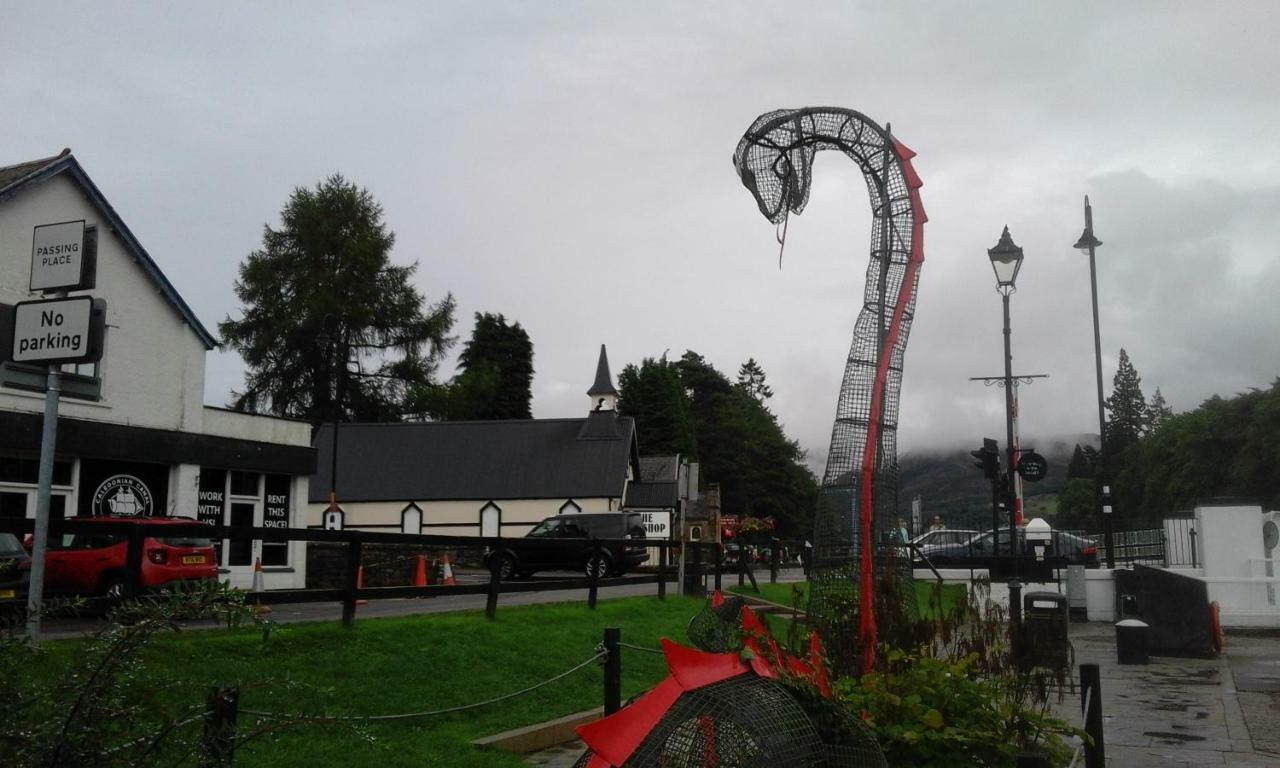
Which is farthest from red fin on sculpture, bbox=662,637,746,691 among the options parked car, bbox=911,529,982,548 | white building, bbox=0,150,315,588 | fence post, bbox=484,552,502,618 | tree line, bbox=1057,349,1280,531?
tree line, bbox=1057,349,1280,531

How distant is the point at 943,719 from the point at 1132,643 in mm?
10380

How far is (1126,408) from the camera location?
12244 cm

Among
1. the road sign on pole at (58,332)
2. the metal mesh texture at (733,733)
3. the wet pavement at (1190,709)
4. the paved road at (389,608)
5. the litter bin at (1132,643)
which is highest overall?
the road sign on pole at (58,332)

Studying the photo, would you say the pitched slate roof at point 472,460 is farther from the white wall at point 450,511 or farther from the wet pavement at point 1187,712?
the wet pavement at point 1187,712

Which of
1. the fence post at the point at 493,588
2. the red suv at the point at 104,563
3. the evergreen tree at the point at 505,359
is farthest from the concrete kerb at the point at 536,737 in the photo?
the evergreen tree at the point at 505,359

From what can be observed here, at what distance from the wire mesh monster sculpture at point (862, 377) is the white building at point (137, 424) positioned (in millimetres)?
14093

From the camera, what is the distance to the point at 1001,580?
92.7 feet

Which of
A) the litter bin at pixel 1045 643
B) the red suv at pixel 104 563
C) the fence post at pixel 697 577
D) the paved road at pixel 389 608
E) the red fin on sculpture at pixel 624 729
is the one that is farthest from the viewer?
the fence post at pixel 697 577

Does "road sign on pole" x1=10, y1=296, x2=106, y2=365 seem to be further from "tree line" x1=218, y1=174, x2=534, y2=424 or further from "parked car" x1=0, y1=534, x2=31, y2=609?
"tree line" x1=218, y1=174, x2=534, y2=424

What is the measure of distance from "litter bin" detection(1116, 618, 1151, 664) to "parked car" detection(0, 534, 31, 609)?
12.5 metres

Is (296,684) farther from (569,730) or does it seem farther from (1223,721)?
(1223,721)

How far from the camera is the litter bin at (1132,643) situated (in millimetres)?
14531

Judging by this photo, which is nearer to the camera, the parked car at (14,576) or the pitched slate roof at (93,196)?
the parked car at (14,576)

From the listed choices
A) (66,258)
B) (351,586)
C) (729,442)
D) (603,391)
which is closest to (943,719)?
(66,258)
